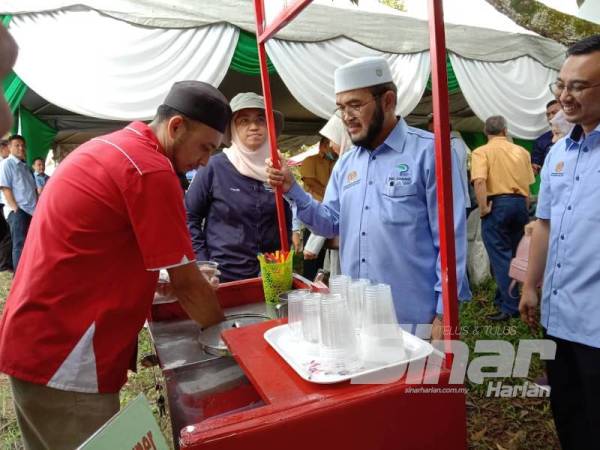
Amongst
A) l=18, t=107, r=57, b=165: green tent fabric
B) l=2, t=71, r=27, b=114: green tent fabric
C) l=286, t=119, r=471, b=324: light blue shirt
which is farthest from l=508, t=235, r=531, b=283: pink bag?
l=18, t=107, r=57, b=165: green tent fabric

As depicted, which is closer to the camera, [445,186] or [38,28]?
[445,186]

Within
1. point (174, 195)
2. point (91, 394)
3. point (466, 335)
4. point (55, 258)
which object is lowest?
point (466, 335)

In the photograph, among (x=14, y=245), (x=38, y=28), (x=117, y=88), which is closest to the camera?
(x=38, y=28)

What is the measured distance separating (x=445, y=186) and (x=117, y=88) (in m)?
3.17

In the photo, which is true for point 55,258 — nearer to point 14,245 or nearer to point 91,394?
point 91,394

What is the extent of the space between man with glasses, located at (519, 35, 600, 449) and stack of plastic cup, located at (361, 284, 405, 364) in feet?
2.97

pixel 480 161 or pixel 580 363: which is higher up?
pixel 480 161

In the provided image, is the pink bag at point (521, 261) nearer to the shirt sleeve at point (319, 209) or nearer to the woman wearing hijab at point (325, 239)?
the woman wearing hijab at point (325, 239)

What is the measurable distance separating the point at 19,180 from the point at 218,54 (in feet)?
10.8

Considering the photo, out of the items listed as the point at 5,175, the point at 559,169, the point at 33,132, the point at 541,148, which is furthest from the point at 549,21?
the point at 5,175

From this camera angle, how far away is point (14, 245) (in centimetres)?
539

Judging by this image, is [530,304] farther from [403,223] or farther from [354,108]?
[354,108]

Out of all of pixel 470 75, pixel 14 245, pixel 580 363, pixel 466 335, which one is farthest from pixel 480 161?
pixel 14 245

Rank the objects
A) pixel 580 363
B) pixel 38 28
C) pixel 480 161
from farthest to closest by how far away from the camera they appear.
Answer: pixel 480 161 < pixel 38 28 < pixel 580 363
